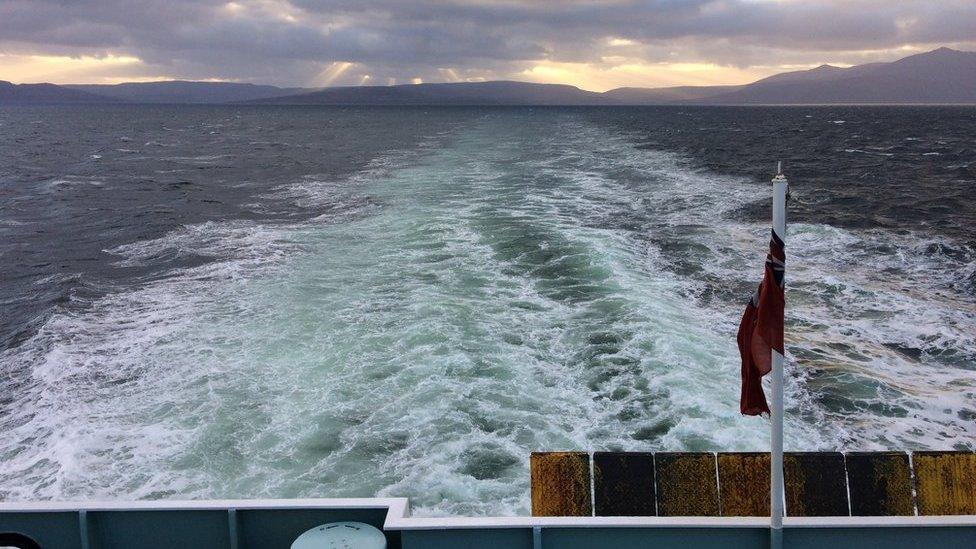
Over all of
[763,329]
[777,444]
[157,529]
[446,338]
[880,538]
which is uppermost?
[763,329]

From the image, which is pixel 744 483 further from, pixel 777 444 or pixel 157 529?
→ pixel 157 529

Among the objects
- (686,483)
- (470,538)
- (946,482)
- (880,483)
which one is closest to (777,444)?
(686,483)

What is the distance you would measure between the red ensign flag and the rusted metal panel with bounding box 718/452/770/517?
0.46 metres

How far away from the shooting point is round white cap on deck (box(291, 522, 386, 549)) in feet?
16.3

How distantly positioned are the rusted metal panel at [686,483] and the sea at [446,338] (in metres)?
3.38

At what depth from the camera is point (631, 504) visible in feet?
19.0

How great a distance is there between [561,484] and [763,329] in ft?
6.57

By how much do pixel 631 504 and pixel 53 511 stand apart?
4285 mm

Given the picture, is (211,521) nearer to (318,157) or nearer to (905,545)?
(905,545)

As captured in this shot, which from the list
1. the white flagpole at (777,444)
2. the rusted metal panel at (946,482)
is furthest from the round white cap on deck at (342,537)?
the rusted metal panel at (946,482)

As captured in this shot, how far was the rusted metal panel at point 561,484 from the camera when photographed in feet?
19.1

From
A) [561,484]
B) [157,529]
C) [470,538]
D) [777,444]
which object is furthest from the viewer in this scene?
[561,484]

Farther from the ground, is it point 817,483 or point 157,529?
point 817,483

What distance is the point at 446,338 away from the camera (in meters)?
14.2
